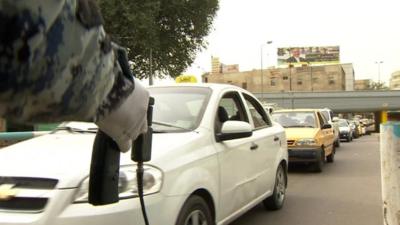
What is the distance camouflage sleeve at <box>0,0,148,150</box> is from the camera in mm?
889

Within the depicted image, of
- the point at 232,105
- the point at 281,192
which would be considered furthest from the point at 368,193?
the point at 232,105

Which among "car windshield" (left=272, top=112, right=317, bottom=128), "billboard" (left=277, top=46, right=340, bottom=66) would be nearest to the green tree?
"car windshield" (left=272, top=112, right=317, bottom=128)

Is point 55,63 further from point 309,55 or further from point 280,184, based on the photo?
point 309,55

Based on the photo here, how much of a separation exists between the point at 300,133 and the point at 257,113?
5671 mm

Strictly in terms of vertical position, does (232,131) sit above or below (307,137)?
above

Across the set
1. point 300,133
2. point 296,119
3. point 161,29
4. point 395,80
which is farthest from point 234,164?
point 395,80

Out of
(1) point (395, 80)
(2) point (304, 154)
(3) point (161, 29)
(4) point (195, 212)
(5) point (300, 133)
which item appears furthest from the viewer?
(1) point (395, 80)

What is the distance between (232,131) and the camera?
16.2 ft

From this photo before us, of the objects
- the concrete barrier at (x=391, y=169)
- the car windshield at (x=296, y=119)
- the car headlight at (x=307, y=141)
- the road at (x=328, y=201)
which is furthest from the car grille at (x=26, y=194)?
the car windshield at (x=296, y=119)

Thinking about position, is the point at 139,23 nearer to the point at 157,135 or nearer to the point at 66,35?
the point at 157,135

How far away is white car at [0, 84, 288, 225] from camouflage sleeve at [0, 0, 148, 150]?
193cm

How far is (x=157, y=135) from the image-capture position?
4.50m

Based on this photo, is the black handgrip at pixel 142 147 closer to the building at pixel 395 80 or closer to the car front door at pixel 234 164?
the car front door at pixel 234 164

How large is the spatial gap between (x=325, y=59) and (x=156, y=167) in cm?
11234
